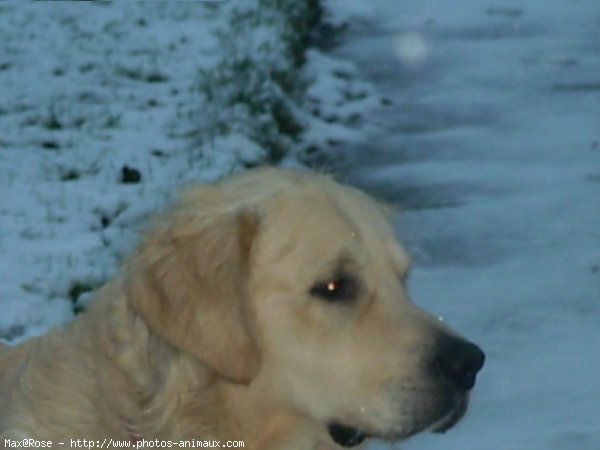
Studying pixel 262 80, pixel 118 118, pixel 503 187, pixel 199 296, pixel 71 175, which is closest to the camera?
pixel 199 296

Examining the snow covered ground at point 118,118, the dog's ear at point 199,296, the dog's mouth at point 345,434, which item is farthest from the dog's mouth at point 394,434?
the snow covered ground at point 118,118

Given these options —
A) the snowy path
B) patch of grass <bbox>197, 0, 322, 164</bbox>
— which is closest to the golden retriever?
the snowy path

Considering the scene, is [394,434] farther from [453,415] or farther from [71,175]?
[71,175]

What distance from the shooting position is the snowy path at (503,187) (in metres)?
6.32

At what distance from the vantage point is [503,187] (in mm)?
9102

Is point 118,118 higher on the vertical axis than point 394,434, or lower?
lower

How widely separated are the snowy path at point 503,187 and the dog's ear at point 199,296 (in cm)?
149

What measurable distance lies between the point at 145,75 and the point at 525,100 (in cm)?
292

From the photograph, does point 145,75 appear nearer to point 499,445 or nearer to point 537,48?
point 537,48

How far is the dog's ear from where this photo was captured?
3.88 m

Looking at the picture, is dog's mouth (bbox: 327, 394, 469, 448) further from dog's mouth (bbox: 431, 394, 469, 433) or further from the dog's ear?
the dog's ear

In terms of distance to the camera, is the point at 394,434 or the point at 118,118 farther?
the point at 118,118

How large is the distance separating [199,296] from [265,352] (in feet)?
0.90

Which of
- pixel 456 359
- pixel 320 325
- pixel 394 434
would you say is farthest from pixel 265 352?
pixel 456 359
